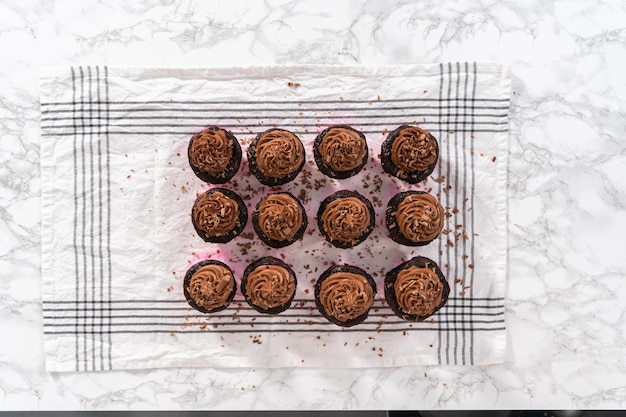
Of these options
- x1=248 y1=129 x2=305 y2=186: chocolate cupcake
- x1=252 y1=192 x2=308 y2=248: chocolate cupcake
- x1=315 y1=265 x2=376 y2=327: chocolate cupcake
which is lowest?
x1=315 y1=265 x2=376 y2=327: chocolate cupcake

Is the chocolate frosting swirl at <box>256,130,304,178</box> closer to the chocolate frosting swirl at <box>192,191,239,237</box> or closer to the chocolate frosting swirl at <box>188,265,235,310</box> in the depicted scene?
the chocolate frosting swirl at <box>192,191,239,237</box>

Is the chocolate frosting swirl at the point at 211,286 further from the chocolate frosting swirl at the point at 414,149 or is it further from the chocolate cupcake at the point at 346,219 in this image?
the chocolate frosting swirl at the point at 414,149

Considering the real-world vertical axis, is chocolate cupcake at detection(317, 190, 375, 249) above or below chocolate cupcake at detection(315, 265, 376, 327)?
above

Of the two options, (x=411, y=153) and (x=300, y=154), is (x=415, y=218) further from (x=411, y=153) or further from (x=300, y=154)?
(x=300, y=154)

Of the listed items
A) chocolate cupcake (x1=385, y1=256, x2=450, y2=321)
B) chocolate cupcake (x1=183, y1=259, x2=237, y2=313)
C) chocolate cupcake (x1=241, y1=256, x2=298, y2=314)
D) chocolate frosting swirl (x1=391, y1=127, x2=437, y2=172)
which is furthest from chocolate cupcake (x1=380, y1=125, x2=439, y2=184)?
chocolate cupcake (x1=183, y1=259, x2=237, y2=313)

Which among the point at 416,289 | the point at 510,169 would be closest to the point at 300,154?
the point at 416,289
